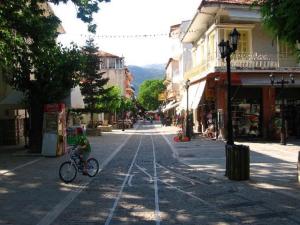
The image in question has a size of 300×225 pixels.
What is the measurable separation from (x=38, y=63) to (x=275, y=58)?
1666 centimetres

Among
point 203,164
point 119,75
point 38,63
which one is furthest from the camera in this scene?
point 119,75

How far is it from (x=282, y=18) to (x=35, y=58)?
14079mm

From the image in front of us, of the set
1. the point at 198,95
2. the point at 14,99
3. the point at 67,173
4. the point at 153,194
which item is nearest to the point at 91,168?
the point at 67,173

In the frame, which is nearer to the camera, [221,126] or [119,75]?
[221,126]

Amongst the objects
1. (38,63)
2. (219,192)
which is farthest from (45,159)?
(219,192)

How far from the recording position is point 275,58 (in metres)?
36.0

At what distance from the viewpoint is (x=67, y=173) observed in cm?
1596

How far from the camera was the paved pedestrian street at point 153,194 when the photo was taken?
10.4m

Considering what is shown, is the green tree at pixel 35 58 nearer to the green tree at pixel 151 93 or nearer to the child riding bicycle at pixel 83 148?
the child riding bicycle at pixel 83 148

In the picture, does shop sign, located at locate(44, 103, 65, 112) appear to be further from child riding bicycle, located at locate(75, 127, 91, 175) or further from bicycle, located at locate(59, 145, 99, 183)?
child riding bicycle, located at locate(75, 127, 91, 175)

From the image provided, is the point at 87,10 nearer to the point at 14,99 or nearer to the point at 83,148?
the point at 83,148

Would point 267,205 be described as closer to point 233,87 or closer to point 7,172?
point 7,172

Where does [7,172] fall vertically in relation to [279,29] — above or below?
below

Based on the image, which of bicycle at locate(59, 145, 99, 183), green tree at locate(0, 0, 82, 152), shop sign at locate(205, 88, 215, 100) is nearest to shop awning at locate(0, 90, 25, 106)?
green tree at locate(0, 0, 82, 152)
